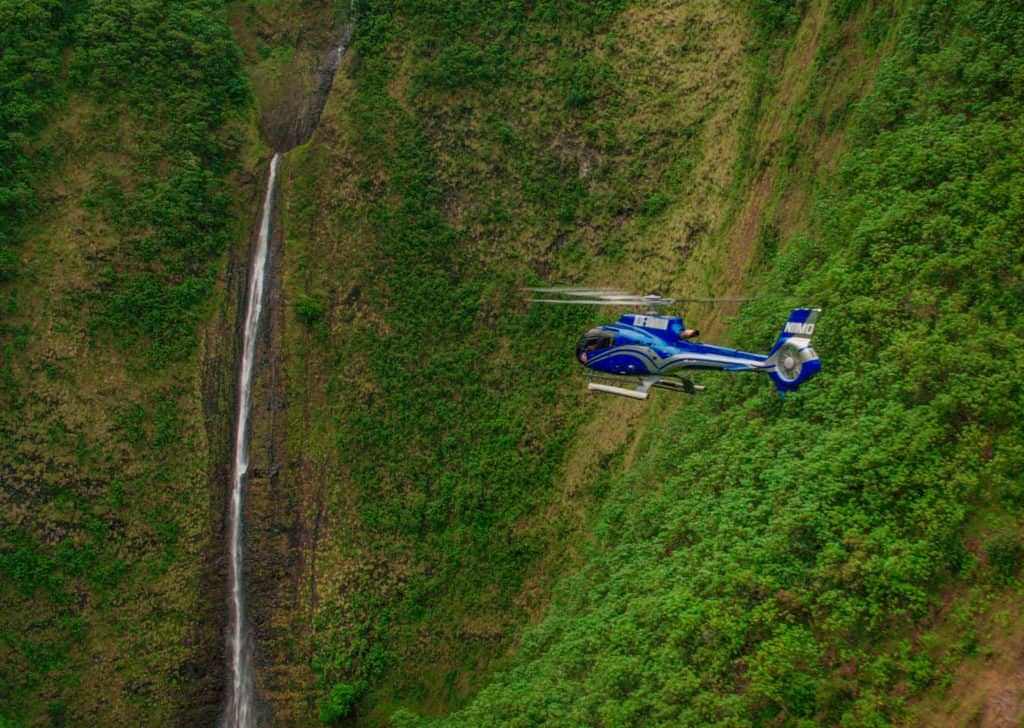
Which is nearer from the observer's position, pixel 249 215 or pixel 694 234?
pixel 694 234

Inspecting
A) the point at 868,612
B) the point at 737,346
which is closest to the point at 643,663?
the point at 868,612

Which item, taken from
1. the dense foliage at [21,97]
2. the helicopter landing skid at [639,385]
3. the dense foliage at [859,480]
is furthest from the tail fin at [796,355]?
the dense foliage at [21,97]

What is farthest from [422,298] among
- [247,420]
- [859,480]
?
[859,480]

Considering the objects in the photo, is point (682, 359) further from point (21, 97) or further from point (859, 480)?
point (21, 97)

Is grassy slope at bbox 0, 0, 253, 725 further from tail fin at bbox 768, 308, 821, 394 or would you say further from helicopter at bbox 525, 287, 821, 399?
tail fin at bbox 768, 308, 821, 394

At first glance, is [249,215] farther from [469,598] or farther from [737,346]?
[737,346]

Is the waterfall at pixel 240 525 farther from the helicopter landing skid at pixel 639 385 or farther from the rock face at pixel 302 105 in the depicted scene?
the helicopter landing skid at pixel 639 385
